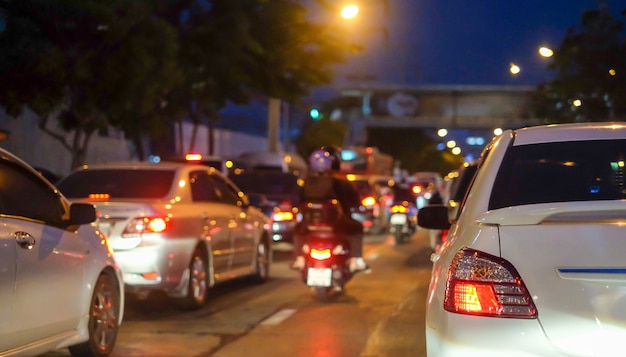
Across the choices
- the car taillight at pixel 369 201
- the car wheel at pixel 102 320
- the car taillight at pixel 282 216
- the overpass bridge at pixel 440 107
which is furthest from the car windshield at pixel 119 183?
the overpass bridge at pixel 440 107

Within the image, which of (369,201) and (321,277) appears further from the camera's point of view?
(369,201)

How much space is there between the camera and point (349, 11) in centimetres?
1966

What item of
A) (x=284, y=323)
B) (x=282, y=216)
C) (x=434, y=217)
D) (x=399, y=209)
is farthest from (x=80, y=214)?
(x=399, y=209)

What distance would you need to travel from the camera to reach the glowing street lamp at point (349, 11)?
19.6 metres

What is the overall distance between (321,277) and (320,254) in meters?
0.27

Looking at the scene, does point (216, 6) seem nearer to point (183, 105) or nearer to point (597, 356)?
point (183, 105)

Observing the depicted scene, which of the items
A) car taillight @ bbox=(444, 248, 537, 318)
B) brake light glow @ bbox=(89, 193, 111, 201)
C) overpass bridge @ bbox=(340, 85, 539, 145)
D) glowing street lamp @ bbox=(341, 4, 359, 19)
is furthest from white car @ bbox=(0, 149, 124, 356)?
overpass bridge @ bbox=(340, 85, 539, 145)

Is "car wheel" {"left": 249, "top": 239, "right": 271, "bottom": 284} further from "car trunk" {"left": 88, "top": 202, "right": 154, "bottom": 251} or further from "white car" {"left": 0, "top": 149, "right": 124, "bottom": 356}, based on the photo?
"white car" {"left": 0, "top": 149, "right": 124, "bottom": 356}

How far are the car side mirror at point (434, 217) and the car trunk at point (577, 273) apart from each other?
2.22 metres

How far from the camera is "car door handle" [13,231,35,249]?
638 centimetres

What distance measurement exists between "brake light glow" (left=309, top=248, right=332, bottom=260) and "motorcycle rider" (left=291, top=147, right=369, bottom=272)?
0.32 metres

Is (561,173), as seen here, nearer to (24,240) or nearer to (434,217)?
(434,217)

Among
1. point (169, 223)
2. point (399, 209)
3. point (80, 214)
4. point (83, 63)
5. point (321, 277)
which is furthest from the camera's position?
point (399, 209)

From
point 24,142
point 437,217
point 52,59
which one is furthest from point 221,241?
point 24,142
